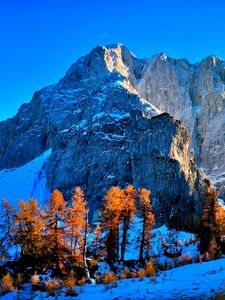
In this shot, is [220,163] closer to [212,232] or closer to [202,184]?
[202,184]

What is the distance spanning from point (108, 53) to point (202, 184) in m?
98.7

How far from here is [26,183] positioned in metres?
121

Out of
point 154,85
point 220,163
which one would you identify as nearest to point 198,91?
point 154,85

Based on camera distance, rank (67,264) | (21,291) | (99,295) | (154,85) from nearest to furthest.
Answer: (99,295), (21,291), (67,264), (154,85)

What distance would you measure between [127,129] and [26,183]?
42292 millimetres

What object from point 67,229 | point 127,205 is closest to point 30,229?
point 67,229

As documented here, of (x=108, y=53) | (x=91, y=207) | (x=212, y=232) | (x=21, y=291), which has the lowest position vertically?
(x=21, y=291)

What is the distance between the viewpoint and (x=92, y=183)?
97750 millimetres

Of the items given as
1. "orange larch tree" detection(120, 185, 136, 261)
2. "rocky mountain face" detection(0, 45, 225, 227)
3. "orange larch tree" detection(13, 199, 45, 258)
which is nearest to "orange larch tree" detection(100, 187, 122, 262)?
"orange larch tree" detection(120, 185, 136, 261)

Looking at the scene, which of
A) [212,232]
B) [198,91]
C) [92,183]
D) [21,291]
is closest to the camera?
[21,291]

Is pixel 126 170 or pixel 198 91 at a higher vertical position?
pixel 198 91

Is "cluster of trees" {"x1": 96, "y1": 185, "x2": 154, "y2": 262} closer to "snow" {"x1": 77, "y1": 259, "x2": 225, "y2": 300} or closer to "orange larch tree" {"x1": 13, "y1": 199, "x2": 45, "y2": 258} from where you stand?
"orange larch tree" {"x1": 13, "y1": 199, "x2": 45, "y2": 258}

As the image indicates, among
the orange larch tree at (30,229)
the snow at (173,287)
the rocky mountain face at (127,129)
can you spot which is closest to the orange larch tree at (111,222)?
the orange larch tree at (30,229)

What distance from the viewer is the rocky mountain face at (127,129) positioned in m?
86.4
